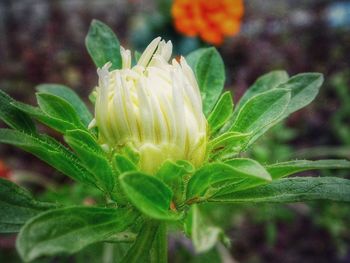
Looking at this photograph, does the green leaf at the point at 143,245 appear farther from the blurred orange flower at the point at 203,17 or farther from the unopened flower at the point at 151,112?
the blurred orange flower at the point at 203,17

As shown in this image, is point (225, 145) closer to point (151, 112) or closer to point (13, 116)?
point (151, 112)

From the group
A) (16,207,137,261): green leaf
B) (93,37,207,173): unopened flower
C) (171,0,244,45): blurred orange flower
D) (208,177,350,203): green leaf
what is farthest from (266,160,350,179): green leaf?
(171,0,244,45): blurred orange flower

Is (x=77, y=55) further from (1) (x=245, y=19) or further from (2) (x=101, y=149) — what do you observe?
(2) (x=101, y=149)

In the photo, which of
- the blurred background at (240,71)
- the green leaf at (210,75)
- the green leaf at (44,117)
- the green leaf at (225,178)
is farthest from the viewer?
the blurred background at (240,71)

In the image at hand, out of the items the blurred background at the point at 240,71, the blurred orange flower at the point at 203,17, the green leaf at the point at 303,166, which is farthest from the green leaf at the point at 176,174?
the blurred orange flower at the point at 203,17

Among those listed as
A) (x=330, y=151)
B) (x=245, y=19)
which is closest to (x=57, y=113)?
(x=330, y=151)

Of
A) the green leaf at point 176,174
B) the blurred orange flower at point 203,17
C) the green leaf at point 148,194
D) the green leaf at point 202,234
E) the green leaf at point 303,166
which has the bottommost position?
the green leaf at point 202,234

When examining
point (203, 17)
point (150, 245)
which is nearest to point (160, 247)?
point (150, 245)
